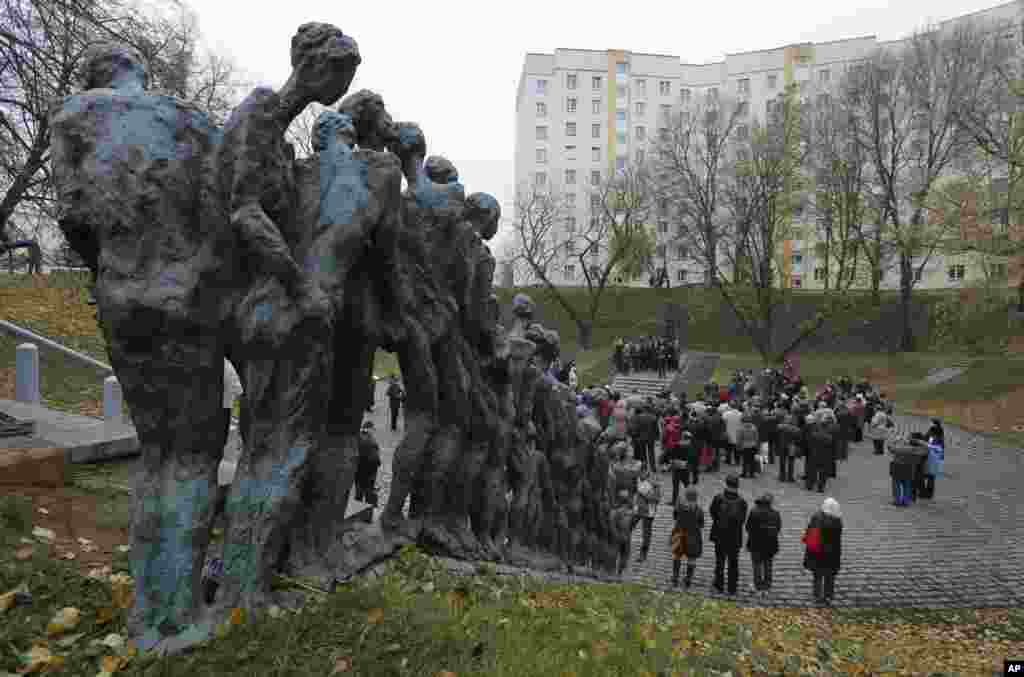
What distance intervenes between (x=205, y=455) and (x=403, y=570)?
1548 mm

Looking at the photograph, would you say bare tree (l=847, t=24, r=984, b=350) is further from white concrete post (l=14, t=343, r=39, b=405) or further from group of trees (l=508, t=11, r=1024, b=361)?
white concrete post (l=14, t=343, r=39, b=405)

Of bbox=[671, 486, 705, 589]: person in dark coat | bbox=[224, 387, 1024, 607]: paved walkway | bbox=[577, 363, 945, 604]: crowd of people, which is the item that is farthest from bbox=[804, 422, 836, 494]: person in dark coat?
bbox=[671, 486, 705, 589]: person in dark coat

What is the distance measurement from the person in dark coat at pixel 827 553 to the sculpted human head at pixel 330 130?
7595 millimetres

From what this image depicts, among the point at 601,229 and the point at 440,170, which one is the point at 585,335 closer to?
the point at 601,229

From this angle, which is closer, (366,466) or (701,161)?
(366,466)

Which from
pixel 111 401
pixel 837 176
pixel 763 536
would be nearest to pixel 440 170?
pixel 763 536

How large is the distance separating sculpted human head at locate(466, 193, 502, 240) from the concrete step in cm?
409

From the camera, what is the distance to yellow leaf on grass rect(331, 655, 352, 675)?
113 inches

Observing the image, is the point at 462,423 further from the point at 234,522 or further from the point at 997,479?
the point at 997,479

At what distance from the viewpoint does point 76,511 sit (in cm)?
541

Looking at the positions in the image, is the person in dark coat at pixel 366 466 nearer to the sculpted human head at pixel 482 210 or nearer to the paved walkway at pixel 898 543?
the paved walkway at pixel 898 543

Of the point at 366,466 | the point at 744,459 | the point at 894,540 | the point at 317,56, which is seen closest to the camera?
the point at 317,56

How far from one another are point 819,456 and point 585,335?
1136 inches

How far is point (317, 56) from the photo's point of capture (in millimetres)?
3615
